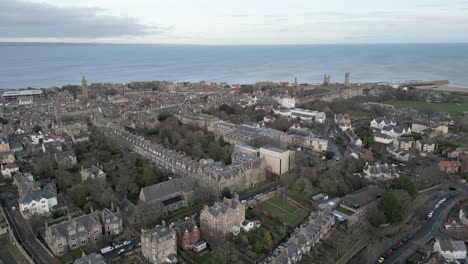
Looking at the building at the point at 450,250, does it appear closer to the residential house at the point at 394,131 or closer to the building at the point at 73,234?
the building at the point at 73,234

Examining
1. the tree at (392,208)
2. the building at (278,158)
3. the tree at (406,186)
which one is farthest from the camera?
the building at (278,158)

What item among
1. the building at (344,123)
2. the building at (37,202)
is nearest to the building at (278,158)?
the building at (344,123)

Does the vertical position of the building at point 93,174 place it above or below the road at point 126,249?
above

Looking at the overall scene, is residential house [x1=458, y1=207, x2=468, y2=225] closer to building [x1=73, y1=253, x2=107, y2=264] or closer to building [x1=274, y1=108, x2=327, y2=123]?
building [x1=73, y1=253, x2=107, y2=264]

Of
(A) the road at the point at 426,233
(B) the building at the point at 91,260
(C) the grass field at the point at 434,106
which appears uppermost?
(C) the grass field at the point at 434,106

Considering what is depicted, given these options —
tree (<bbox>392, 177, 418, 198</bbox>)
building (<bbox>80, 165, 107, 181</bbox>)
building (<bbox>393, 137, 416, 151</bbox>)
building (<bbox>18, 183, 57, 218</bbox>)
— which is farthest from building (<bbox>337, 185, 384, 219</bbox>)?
building (<bbox>18, 183, 57, 218</bbox>)

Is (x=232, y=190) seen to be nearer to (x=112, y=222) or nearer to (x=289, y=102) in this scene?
(x=112, y=222)

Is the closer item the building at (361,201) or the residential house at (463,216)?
the residential house at (463,216)
